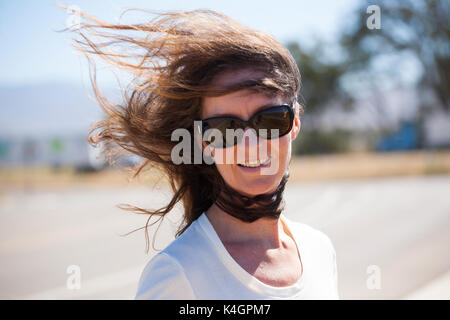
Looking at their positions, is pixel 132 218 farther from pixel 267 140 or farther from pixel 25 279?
pixel 267 140

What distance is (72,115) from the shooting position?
110 meters

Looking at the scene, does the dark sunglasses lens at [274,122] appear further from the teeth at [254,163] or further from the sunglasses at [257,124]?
the teeth at [254,163]

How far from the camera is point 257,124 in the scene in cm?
199

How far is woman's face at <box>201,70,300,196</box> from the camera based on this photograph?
6.52ft

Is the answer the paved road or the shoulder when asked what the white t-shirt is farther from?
the paved road

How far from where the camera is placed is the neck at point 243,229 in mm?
2043

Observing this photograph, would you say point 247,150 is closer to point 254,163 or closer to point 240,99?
point 254,163

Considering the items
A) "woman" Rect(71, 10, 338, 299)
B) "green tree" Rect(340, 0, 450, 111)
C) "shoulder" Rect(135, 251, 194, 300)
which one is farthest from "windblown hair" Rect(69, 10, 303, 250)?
"green tree" Rect(340, 0, 450, 111)

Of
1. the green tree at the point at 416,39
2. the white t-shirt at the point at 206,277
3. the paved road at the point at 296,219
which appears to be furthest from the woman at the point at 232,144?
the green tree at the point at 416,39

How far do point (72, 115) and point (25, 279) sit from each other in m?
108

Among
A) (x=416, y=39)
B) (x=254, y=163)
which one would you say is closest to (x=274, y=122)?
(x=254, y=163)

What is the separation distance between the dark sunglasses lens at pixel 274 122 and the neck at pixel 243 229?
15.1 inches
